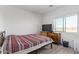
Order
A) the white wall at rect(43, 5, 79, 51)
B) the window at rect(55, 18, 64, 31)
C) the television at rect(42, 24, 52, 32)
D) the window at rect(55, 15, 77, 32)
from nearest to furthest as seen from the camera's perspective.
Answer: the white wall at rect(43, 5, 79, 51) < the window at rect(55, 15, 77, 32) < the window at rect(55, 18, 64, 31) < the television at rect(42, 24, 52, 32)

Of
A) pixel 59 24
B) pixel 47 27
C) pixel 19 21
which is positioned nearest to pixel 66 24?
pixel 59 24

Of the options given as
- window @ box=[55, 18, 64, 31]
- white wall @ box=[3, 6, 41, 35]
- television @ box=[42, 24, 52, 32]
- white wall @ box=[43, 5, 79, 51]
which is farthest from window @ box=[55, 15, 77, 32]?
white wall @ box=[3, 6, 41, 35]

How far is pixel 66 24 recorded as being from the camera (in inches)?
136

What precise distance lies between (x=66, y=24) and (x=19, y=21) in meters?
2.50

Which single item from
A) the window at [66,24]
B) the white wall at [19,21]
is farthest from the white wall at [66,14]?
the white wall at [19,21]

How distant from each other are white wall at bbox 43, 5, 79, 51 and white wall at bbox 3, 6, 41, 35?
2.20 feet

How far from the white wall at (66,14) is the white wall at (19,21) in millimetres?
669

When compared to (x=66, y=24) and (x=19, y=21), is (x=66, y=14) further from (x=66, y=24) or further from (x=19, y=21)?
(x=19, y=21)

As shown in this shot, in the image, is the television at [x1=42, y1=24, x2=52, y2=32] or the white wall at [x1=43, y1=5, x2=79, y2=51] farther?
the television at [x1=42, y1=24, x2=52, y2=32]

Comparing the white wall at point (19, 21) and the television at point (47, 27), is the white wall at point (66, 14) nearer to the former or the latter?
the television at point (47, 27)

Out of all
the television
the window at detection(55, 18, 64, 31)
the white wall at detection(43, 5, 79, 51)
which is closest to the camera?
the white wall at detection(43, 5, 79, 51)

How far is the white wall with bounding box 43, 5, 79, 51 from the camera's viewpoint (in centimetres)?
266

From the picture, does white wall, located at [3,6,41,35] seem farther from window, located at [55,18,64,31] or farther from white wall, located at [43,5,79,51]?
window, located at [55,18,64,31]
